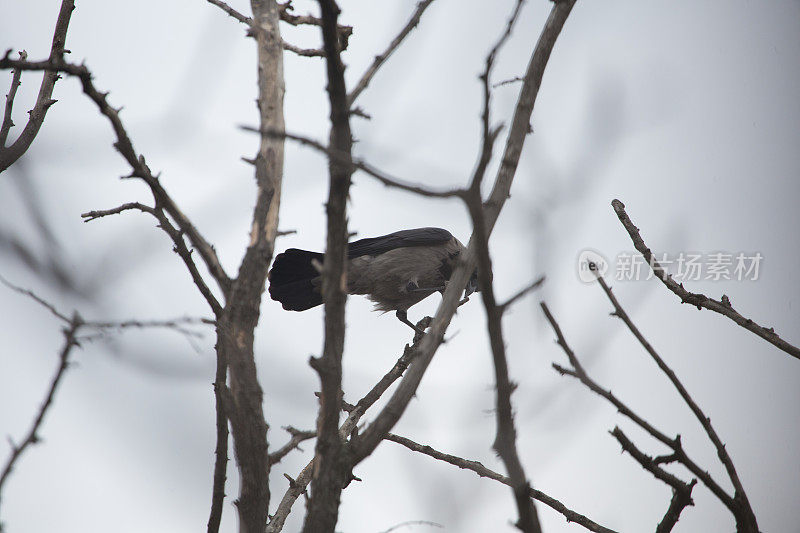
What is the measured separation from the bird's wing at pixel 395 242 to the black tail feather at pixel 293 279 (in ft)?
1.28

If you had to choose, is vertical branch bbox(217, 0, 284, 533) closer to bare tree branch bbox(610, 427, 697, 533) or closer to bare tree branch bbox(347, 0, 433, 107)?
bare tree branch bbox(347, 0, 433, 107)

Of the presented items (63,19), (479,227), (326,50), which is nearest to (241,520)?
(479,227)

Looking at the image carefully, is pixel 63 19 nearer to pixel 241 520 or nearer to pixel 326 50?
pixel 326 50

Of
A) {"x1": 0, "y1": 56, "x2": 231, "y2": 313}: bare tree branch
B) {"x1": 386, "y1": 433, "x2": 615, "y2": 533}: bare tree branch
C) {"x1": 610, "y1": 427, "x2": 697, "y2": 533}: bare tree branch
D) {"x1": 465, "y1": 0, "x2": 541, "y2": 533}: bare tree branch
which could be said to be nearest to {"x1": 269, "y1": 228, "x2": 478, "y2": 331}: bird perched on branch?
{"x1": 386, "y1": 433, "x2": 615, "y2": 533}: bare tree branch

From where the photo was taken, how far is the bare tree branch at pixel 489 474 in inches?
102

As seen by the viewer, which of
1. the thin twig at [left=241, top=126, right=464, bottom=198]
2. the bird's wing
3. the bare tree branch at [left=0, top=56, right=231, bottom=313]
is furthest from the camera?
the bird's wing

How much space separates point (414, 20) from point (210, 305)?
1384 millimetres

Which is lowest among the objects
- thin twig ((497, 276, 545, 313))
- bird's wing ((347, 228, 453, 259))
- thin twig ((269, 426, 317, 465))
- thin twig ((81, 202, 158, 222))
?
thin twig ((497, 276, 545, 313))

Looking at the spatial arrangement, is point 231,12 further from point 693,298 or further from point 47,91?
point 693,298

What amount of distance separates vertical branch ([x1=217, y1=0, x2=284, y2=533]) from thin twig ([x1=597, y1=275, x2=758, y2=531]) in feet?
3.67

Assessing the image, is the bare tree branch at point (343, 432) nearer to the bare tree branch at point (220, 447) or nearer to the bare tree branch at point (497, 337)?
the bare tree branch at point (220, 447)

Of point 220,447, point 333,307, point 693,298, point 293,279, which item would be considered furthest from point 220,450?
point 293,279

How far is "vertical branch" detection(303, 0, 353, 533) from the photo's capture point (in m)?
1.95

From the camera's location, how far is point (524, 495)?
1.84 metres
